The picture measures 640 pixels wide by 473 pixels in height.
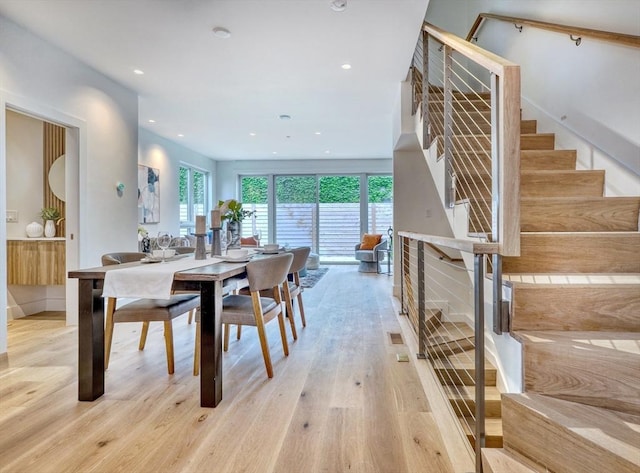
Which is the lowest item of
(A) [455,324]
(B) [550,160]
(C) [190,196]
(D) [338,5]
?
(A) [455,324]

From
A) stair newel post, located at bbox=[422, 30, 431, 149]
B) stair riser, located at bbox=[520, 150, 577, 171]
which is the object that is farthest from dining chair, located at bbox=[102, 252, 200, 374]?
stair riser, located at bbox=[520, 150, 577, 171]

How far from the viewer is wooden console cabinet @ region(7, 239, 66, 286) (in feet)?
13.6

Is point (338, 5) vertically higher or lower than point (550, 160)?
higher

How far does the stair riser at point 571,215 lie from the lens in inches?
82.0

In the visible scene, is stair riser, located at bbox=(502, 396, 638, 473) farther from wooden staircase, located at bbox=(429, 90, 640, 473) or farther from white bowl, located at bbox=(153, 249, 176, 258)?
white bowl, located at bbox=(153, 249, 176, 258)

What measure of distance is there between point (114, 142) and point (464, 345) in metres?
4.21

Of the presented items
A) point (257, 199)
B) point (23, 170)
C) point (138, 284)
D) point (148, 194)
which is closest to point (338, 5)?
point (138, 284)

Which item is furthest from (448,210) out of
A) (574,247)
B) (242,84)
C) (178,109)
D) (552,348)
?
(178,109)

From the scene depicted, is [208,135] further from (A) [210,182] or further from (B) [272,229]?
(B) [272,229]

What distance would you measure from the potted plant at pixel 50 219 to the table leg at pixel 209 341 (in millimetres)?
3338

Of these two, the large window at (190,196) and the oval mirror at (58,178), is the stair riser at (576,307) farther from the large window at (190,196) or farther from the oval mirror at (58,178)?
the large window at (190,196)

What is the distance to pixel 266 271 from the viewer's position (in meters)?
2.46

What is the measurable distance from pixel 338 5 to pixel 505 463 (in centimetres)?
286

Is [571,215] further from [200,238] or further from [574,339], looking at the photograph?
[200,238]
